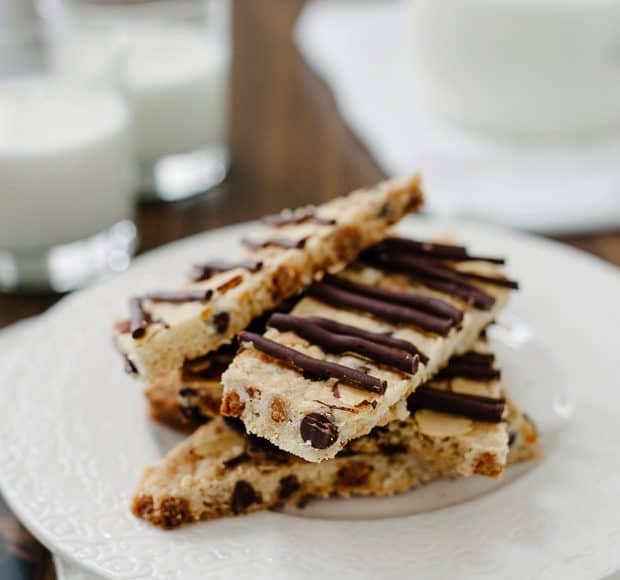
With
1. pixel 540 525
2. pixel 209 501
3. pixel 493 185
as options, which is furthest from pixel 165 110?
pixel 540 525

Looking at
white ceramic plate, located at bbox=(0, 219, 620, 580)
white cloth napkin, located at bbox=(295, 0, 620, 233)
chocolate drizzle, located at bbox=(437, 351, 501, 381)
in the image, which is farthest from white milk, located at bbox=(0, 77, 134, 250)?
chocolate drizzle, located at bbox=(437, 351, 501, 381)

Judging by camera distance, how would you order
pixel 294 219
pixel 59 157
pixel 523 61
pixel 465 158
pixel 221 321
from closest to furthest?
A: 1. pixel 221 321
2. pixel 294 219
3. pixel 59 157
4. pixel 523 61
5. pixel 465 158

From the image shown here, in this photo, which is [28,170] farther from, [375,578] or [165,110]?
[375,578]

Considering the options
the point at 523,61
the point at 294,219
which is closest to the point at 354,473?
the point at 294,219

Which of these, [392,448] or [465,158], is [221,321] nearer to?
[392,448]

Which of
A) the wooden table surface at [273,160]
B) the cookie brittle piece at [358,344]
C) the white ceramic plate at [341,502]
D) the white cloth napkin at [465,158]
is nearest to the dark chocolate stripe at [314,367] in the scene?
the cookie brittle piece at [358,344]

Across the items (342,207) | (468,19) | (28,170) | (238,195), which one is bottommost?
(238,195)
